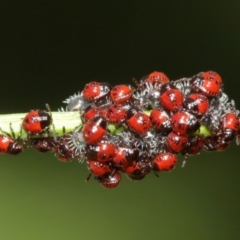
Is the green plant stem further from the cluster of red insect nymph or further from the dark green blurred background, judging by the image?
the dark green blurred background

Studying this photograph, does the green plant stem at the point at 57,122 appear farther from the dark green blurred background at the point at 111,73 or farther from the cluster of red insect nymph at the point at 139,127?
the dark green blurred background at the point at 111,73

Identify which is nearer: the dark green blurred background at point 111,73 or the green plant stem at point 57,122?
the green plant stem at point 57,122

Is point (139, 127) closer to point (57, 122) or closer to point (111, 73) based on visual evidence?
point (57, 122)

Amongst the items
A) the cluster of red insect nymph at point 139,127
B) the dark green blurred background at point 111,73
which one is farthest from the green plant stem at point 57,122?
the dark green blurred background at point 111,73

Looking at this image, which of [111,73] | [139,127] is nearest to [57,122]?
[139,127]

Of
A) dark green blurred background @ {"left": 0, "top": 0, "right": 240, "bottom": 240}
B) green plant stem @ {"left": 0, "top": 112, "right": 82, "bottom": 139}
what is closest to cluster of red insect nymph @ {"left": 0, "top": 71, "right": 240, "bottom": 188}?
green plant stem @ {"left": 0, "top": 112, "right": 82, "bottom": 139}
